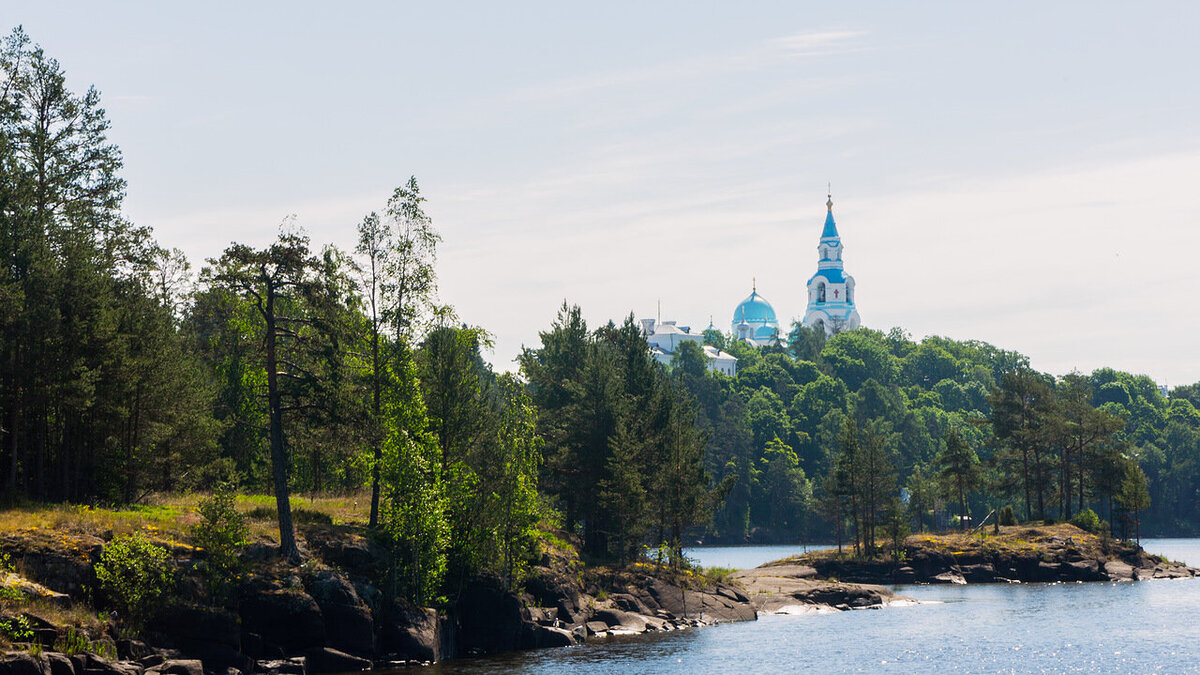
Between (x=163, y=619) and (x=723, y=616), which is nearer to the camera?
(x=163, y=619)

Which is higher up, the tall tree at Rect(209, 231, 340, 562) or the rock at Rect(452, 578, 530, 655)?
the tall tree at Rect(209, 231, 340, 562)

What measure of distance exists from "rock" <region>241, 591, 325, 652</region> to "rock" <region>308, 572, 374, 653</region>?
1.92ft

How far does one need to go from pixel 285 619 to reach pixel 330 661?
8.28 feet

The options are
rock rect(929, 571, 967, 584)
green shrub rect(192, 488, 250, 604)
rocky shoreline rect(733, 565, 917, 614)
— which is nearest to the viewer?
green shrub rect(192, 488, 250, 604)

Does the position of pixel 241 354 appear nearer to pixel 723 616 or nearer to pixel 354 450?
pixel 354 450

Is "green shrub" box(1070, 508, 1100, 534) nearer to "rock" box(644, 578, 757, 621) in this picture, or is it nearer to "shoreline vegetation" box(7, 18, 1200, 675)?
"shoreline vegetation" box(7, 18, 1200, 675)

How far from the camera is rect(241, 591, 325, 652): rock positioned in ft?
159

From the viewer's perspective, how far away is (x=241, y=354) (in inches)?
3063

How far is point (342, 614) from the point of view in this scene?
5078cm

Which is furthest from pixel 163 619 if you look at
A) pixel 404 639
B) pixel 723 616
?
pixel 723 616

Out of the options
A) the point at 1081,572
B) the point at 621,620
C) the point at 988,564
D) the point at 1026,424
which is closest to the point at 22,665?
the point at 621,620

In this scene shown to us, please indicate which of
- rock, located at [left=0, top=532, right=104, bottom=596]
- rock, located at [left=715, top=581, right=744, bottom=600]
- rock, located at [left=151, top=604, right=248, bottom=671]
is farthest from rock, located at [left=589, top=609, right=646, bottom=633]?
rock, located at [left=0, top=532, right=104, bottom=596]

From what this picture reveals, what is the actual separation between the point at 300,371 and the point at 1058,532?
248 ft

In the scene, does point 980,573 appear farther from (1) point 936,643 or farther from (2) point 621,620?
(2) point 621,620
